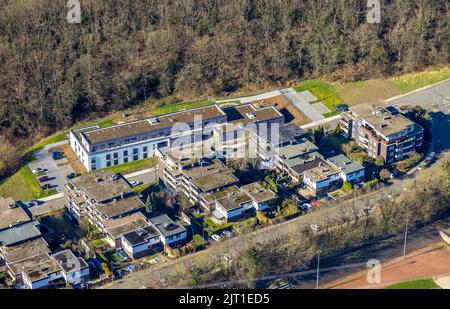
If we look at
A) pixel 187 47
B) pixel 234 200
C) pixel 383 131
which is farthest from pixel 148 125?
pixel 383 131

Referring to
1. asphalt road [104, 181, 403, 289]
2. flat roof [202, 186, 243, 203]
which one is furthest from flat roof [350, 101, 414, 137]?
flat roof [202, 186, 243, 203]

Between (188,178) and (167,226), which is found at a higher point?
(188,178)

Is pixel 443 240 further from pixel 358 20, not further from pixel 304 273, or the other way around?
pixel 358 20

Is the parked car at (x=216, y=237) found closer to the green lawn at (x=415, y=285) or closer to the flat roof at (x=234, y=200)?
the flat roof at (x=234, y=200)

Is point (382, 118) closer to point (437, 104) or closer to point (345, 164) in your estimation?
point (345, 164)

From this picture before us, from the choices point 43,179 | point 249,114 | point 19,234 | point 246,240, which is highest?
point 249,114

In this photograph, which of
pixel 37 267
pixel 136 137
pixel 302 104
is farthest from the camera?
pixel 302 104

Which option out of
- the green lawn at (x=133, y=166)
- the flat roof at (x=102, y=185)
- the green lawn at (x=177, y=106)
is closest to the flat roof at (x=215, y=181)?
the flat roof at (x=102, y=185)
